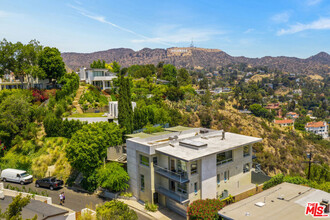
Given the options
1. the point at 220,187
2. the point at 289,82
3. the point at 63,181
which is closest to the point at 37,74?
the point at 63,181

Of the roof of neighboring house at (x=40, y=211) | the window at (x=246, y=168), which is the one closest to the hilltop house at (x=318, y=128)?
the window at (x=246, y=168)

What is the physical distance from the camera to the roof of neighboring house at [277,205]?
17750 mm

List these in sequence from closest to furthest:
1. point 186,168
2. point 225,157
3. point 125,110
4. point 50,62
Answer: point 186,168 → point 225,157 → point 125,110 → point 50,62

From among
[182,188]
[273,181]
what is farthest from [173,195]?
[273,181]

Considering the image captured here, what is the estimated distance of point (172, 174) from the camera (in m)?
23.8

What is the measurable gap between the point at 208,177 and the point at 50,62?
143 feet

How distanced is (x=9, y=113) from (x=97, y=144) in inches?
695

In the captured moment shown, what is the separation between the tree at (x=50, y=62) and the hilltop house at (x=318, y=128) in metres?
101

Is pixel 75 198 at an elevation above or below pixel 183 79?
below

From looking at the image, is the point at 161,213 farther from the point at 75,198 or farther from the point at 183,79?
the point at 183,79

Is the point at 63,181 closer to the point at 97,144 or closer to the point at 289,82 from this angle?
the point at 97,144

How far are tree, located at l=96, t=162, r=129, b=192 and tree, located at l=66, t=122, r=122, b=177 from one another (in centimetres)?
141

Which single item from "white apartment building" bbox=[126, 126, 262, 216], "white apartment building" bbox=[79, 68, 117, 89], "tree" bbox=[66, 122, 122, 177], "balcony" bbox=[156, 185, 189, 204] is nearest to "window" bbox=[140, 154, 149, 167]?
"white apartment building" bbox=[126, 126, 262, 216]

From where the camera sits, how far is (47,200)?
23.3 m
